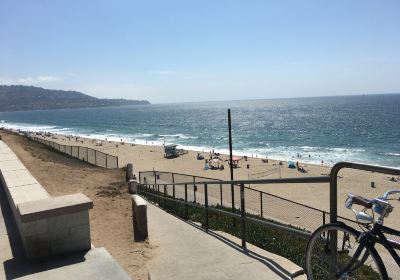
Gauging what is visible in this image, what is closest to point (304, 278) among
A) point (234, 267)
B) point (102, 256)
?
point (234, 267)

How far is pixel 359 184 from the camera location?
115ft

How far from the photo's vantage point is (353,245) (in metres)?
3.53

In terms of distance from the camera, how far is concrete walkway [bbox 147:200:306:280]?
4.80 metres

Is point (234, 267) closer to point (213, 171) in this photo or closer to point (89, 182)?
point (89, 182)

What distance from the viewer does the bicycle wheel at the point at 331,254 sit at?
10.6 feet

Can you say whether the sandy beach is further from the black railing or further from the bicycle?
the bicycle

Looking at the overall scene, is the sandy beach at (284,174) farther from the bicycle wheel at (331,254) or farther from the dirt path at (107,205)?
the bicycle wheel at (331,254)

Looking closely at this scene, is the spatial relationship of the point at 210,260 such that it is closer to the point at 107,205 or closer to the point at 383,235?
the point at 383,235

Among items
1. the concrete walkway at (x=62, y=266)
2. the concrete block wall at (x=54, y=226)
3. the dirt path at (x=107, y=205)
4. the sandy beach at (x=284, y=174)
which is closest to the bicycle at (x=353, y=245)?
the concrete walkway at (x=62, y=266)

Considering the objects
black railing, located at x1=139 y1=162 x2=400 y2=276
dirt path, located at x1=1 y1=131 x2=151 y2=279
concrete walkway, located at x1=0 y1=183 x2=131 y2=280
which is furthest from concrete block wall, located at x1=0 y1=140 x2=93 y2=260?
black railing, located at x1=139 y1=162 x2=400 y2=276

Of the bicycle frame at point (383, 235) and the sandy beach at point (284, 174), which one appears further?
the sandy beach at point (284, 174)

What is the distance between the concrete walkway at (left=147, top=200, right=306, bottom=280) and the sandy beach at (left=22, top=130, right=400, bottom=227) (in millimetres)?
16710

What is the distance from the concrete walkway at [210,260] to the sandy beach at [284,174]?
54.8 feet

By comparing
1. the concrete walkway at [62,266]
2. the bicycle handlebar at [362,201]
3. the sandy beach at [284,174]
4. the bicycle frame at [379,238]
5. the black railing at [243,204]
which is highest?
the bicycle handlebar at [362,201]
